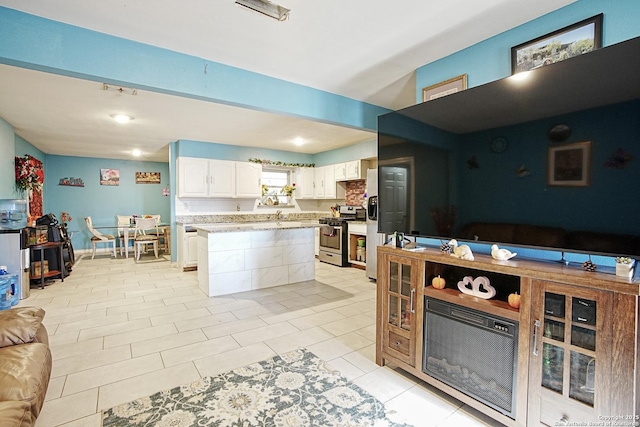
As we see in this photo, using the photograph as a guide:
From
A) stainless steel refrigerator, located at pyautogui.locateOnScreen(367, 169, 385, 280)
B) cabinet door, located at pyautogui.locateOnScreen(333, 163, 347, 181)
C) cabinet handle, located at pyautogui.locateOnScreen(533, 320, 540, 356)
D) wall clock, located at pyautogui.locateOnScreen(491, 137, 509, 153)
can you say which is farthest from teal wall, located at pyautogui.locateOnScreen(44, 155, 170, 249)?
cabinet handle, located at pyautogui.locateOnScreen(533, 320, 540, 356)

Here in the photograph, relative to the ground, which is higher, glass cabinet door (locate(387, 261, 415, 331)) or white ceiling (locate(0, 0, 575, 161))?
white ceiling (locate(0, 0, 575, 161))

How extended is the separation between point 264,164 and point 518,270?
595 centimetres

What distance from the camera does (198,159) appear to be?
19.2 feet

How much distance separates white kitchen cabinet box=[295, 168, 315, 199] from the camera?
24.1 feet

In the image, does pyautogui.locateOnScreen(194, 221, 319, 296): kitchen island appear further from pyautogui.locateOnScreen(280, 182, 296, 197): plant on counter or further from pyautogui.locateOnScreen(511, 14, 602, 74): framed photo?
pyautogui.locateOnScreen(511, 14, 602, 74): framed photo

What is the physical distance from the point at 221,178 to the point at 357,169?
2902 mm

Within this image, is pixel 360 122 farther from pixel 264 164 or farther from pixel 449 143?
pixel 264 164

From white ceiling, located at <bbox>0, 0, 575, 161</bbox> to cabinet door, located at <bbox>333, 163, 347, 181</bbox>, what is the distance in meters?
2.39

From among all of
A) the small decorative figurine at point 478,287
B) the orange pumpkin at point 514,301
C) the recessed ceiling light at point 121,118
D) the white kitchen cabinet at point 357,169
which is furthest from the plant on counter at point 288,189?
the orange pumpkin at point 514,301

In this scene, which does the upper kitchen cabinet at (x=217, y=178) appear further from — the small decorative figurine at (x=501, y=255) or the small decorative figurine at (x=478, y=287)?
the small decorative figurine at (x=501, y=255)

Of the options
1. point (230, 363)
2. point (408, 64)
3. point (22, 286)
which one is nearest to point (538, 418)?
point (230, 363)

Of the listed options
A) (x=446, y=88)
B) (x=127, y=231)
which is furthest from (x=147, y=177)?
(x=446, y=88)

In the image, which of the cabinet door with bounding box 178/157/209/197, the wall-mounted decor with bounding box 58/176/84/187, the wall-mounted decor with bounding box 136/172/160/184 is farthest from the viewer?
the wall-mounted decor with bounding box 136/172/160/184

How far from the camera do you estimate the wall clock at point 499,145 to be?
179cm
